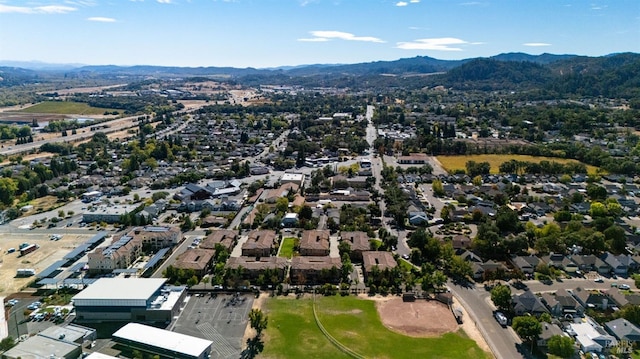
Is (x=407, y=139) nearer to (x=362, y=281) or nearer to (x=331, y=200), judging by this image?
(x=331, y=200)

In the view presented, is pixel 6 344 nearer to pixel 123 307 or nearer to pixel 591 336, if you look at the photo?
pixel 123 307

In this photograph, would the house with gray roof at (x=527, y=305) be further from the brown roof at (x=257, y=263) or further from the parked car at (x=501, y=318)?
the brown roof at (x=257, y=263)

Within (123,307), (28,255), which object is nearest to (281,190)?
(28,255)

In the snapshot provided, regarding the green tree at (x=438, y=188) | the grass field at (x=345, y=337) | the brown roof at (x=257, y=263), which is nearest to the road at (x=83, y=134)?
the brown roof at (x=257, y=263)

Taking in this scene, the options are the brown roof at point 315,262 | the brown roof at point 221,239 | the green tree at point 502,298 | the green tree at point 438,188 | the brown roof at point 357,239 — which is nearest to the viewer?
the green tree at point 502,298

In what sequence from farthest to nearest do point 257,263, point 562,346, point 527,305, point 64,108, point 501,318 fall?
point 64,108, point 257,263, point 527,305, point 501,318, point 562,346

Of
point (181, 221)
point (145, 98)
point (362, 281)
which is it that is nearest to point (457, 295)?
point (362, 281)
